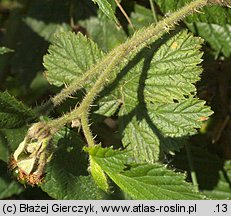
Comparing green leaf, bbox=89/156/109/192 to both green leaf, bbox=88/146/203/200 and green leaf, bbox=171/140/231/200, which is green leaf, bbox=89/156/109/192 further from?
green leaf, bbox=171/140/231/200

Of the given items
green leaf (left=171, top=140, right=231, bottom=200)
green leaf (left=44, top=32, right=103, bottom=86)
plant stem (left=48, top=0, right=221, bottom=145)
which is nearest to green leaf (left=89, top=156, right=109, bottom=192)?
plant stem (left=48, top=0, right=221, bottom=145)

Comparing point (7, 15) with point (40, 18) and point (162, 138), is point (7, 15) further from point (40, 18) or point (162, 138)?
point (162, 138)

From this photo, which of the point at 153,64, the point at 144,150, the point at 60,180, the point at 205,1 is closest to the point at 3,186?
the point at 60,180

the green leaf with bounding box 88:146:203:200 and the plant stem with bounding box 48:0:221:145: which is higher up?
the plant stem with bounding box 48:0:221:145

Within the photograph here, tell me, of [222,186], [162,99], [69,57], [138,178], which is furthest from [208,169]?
[138,178]

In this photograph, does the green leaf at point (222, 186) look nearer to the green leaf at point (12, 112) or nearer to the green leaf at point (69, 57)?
the green leaf at point (69, 57)

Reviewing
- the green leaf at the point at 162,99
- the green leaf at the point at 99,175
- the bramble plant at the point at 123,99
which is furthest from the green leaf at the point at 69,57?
the green leaf at the point at 99,175
